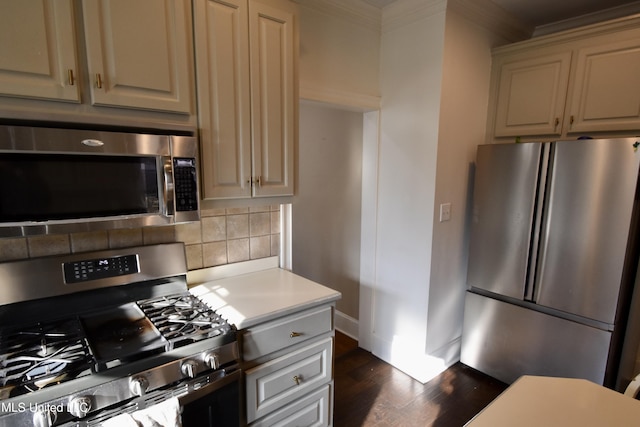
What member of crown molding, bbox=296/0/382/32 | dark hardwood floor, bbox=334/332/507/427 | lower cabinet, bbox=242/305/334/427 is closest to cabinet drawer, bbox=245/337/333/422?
lower cabinet, bbox=242/305/334/427

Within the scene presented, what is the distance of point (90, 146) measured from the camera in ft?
3.58

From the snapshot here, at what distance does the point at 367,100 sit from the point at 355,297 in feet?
5.62

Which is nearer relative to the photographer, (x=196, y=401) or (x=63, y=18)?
(x=63, y=18)

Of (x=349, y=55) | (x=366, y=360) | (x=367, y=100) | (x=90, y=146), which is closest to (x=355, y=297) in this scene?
(x=366, y=360)

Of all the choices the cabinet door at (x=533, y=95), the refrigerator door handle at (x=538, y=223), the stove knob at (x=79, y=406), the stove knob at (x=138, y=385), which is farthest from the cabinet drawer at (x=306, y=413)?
the cabinet door at (x=533, y=95)

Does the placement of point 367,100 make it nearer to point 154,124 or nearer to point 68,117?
point 154,124

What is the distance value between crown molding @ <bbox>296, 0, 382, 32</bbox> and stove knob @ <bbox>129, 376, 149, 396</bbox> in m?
1.98

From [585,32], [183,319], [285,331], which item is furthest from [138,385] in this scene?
[585,32]

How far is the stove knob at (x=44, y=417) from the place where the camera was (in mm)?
902

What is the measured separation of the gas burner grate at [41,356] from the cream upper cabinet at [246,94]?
0.67 metres

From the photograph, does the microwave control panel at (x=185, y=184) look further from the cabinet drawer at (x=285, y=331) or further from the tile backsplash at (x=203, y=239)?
the cabinet drawer at (x=285, y=331)

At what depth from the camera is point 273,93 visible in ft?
4.98

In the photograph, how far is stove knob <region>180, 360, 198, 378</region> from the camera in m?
1.13

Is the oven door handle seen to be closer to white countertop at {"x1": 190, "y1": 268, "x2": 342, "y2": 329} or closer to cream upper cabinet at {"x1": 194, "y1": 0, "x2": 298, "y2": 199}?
white countertop at {"x1": 190, "y1": 268, "x2": 342, "y2": 329}
